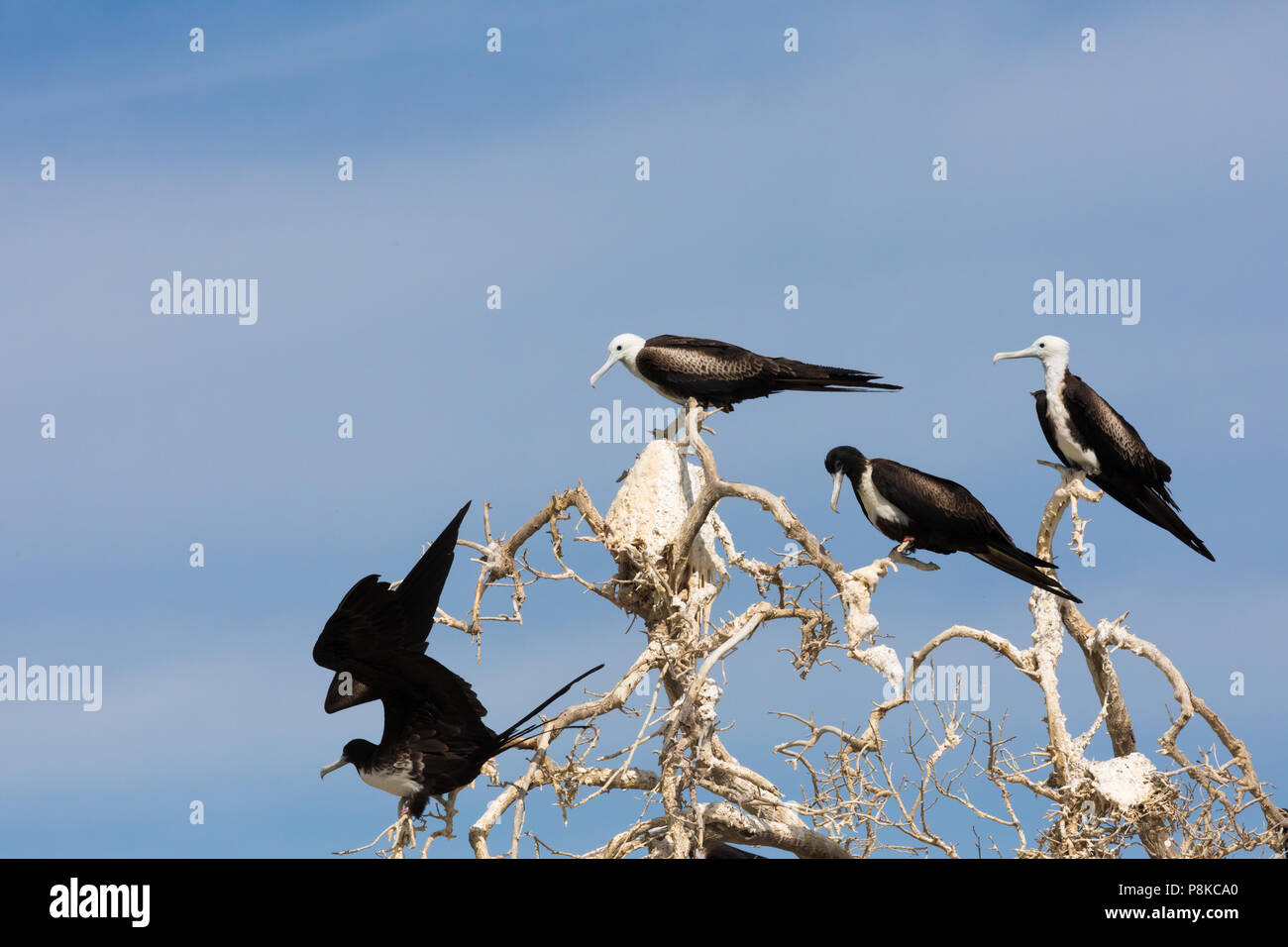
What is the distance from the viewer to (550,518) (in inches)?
453

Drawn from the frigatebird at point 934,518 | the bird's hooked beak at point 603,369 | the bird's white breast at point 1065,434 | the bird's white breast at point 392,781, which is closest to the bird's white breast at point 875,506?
the frigatebird at point 934,518

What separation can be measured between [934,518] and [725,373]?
6.41ft

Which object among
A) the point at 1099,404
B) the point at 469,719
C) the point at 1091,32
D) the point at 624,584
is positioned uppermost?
the point at 1091,32

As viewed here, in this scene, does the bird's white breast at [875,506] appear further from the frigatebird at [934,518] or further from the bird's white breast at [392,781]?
the bird's white breast at [392,781]

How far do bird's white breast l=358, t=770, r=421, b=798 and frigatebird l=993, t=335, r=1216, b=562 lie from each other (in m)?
5.48

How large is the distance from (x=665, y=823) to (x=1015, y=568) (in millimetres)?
2878

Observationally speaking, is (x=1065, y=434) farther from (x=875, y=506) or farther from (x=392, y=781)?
(x=392, y=781)

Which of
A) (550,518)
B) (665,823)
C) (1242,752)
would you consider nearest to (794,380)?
(550,518)

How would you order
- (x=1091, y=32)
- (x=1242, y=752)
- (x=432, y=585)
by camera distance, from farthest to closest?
(x=1091, y=32)
(x=1242, y=752)
(x=432, y=585)

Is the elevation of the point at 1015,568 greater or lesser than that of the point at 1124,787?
greater

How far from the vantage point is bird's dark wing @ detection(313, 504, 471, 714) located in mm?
8383

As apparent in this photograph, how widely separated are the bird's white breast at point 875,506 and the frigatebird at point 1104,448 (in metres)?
1.84
